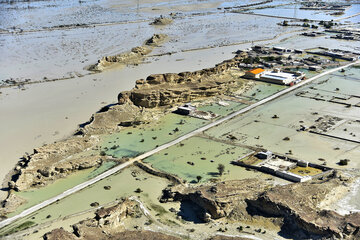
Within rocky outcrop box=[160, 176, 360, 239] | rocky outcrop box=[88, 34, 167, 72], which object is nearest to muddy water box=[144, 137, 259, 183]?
rocky outcrop box=[160, 176, 360, 239]

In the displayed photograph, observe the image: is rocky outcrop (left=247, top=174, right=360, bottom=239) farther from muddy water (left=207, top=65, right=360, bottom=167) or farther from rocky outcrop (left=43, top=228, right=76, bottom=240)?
rocky outcrop (left=43, top=228, right=76, bottom=240)

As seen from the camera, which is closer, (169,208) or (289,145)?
(169,208)

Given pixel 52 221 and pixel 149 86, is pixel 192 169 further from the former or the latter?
pixel 149 86

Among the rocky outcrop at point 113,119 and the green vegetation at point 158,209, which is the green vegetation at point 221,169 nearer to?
the green vegetation at point 158,209

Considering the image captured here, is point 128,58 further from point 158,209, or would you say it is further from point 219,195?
point 219,195

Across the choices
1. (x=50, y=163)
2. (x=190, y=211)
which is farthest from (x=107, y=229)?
(x=50, y=163)

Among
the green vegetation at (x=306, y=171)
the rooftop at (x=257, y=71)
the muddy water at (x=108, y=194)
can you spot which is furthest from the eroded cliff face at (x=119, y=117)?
the green vegetation at (x=306, y=171)

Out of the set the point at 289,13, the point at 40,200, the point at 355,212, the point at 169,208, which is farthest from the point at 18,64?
the point at 289,13

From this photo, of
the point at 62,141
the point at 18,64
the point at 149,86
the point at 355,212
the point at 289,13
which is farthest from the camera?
the point at 289,13
